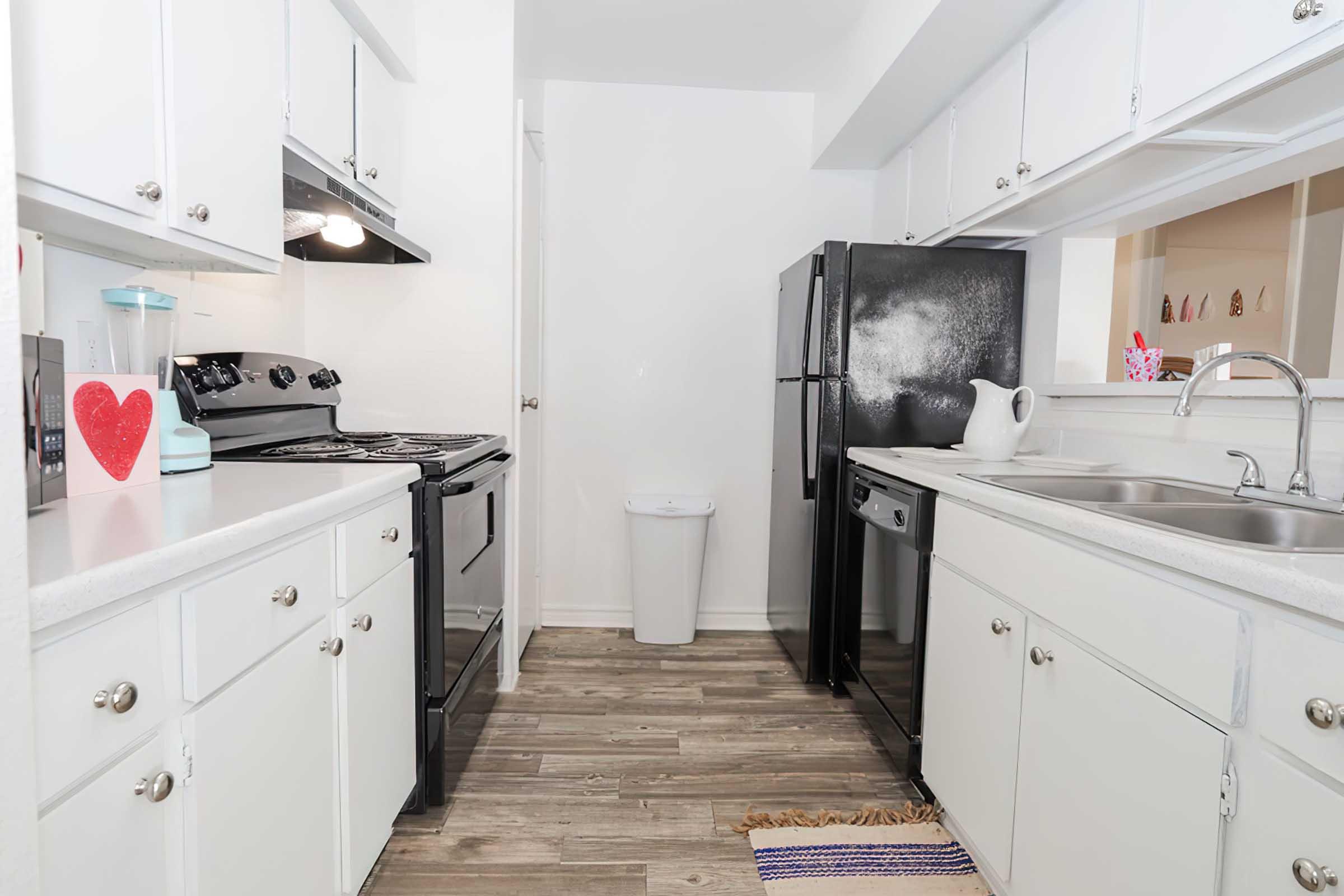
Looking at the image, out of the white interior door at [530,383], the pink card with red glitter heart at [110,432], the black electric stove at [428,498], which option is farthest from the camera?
the white interior door at [530,383]

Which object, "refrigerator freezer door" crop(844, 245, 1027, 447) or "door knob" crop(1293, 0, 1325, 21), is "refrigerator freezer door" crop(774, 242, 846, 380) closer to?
"refrigerator freezer door" crop(844, 245, 1027, 447)

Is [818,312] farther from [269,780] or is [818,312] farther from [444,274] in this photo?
[269,780]

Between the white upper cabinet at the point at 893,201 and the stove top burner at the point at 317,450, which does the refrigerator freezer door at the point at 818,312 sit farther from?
the stove top burner at the point at 317,450

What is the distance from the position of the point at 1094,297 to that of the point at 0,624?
2.67 m

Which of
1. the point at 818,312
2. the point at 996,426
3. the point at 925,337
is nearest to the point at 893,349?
the point at 925,337

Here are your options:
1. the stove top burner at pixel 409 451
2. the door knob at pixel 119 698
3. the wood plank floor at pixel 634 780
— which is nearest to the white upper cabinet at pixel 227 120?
the stove top burner at pixel 409 451

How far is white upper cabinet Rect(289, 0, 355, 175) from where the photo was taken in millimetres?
1729

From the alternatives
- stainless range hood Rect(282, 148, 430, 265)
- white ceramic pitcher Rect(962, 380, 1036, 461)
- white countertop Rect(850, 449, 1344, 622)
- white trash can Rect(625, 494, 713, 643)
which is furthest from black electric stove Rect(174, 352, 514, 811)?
white ceramic pitcher Rect(962, 380, 1036, 461)

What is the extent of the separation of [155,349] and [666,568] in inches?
83.1

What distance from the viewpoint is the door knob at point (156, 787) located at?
797 millimetres

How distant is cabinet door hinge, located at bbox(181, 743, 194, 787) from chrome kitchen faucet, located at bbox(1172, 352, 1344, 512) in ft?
5.69

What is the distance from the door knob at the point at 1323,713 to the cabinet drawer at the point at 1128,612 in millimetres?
100

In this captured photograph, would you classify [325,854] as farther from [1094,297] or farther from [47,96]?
[1094,297]

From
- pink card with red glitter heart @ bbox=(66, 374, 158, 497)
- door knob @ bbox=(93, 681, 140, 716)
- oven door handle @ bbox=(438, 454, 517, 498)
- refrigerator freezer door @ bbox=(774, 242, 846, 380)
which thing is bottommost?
door knob @ bbox=(93, 681, 140, 716)
